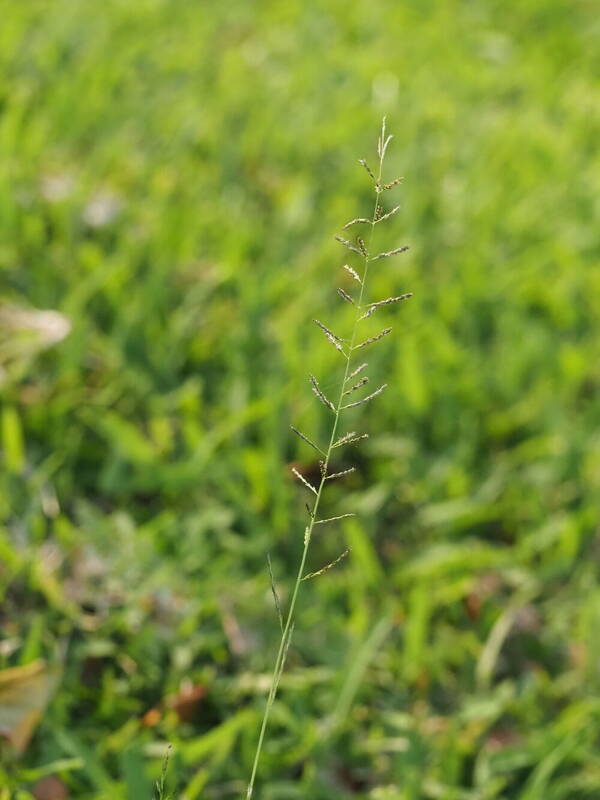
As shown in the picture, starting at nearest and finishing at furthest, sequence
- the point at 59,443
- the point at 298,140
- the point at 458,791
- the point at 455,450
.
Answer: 1. the point at 458,791
2. the point at 59,443
3. the point at 455,450
4. the point at 298,140

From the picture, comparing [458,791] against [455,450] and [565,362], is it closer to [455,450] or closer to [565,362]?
[455,450]

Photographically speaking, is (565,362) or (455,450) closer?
(455,450)

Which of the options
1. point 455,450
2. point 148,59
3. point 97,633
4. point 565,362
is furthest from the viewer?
point 148,59

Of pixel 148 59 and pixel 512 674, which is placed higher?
pixel 148 59

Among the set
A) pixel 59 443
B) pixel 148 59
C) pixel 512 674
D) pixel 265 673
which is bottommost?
pixel 512 674

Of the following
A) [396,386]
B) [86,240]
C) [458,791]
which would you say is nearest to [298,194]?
[86,240]

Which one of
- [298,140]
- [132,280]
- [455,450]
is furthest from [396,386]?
[298,140]

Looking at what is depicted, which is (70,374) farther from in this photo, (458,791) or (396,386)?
A: (458,791)
